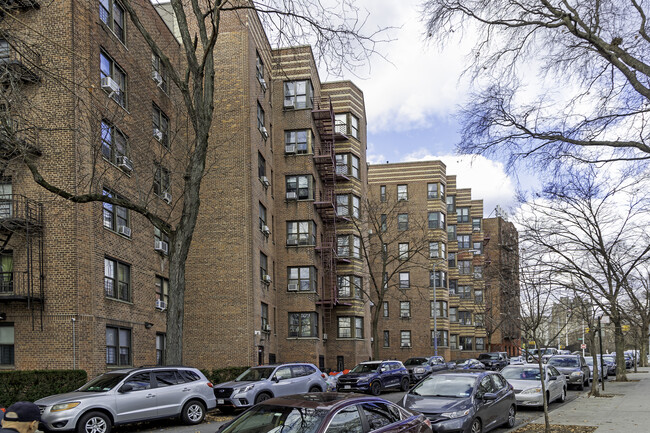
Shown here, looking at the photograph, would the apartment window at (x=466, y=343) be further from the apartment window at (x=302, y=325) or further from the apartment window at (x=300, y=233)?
the apartment window at (x=300, y=233)

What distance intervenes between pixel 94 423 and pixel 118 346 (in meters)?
9.79

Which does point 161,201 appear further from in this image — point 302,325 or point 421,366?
point 421,366

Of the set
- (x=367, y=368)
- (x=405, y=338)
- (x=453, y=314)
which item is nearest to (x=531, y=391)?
(x=367, y=368)

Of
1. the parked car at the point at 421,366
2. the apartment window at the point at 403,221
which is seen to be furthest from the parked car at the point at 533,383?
the apartment window at the point at 403,221

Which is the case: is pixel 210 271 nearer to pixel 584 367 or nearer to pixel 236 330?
pixel 236 330

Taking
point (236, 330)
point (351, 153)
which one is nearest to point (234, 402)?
point (236, 330)

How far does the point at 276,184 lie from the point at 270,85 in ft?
21.2

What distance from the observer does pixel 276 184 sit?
132 ft

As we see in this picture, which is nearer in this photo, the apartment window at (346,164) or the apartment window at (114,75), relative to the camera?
the apartment window at (114,75)

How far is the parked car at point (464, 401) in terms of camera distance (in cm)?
1263

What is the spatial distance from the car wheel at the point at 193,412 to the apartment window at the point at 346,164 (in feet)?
98.5


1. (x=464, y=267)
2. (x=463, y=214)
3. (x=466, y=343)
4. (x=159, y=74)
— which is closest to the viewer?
(x=159, y=74)

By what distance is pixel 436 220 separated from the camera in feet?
196

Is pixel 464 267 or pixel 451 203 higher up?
pixel 451 203
